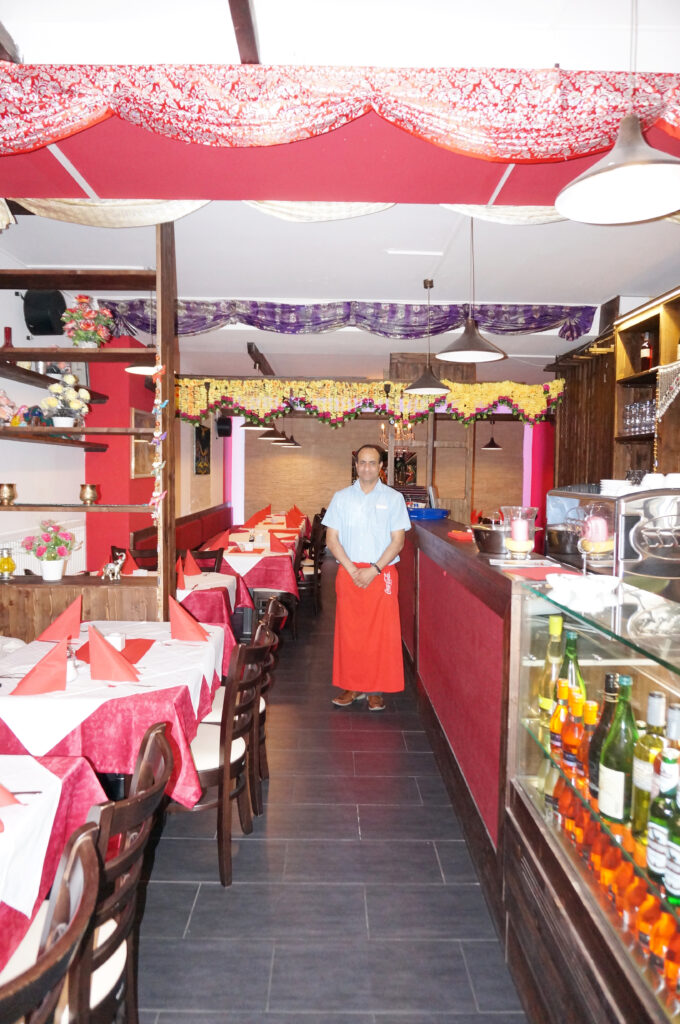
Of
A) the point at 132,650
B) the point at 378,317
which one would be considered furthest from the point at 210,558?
the point at 378,317

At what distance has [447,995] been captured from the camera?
6.54 feet

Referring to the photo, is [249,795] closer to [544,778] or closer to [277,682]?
[544,778]

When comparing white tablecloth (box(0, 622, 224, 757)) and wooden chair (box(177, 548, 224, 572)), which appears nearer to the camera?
white tablecloth (box(0, 622, 224, 757))

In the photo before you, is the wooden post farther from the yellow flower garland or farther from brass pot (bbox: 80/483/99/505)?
the yellow flower garland

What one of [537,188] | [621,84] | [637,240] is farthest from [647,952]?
[637,240]

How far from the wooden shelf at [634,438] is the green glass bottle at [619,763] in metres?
4.28

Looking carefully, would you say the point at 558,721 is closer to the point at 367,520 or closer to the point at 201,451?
the point at 367,520

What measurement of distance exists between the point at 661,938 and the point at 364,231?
15.2 feet

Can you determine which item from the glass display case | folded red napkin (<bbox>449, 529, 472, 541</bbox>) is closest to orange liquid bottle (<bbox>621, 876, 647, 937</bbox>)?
the glass display case

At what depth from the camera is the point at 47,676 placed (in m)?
2.31

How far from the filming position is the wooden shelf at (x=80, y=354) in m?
3.73

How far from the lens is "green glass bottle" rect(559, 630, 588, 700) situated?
192 cm

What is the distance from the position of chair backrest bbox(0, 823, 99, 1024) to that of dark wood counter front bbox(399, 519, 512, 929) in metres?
1.49

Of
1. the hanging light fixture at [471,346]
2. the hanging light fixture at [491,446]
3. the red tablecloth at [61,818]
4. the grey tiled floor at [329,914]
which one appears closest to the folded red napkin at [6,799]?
the red tablecloth at [61,818]
